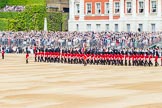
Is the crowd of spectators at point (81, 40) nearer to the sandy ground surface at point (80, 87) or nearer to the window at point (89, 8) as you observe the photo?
the sandy ground surface at point (80, 87)

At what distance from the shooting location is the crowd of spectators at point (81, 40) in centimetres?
7850

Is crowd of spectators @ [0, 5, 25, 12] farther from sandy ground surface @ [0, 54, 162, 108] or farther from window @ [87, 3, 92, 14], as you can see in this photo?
sandy ground surface @ [0, 54, 162, 108]

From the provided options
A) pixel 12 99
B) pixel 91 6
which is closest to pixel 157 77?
pixel 12 99

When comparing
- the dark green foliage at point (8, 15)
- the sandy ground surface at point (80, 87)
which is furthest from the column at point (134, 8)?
the sandy ground surface at point (80, 87)

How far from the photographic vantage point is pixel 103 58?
216 feet

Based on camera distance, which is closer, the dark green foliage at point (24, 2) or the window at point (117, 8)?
the window at point (117, 8)

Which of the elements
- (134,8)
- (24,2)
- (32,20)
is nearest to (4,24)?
(32,20)

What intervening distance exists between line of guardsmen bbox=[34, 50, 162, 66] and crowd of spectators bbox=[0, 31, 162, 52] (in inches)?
195

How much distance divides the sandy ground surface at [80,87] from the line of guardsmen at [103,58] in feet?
9.48

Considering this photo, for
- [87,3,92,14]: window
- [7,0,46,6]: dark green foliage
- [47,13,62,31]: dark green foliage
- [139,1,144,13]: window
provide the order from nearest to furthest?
[139,1,144,13]: window, [87,3,92,14]: window, [47,13,62,31]: dark green foliage, [7,0,46,6]: dark green foliage

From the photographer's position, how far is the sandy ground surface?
3531 cm

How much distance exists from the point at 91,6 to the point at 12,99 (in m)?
71.9

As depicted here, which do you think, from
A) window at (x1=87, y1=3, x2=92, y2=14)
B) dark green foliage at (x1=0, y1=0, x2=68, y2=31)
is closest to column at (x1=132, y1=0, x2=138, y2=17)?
window at (x1=87, y1=3, x2=92, y2=14)

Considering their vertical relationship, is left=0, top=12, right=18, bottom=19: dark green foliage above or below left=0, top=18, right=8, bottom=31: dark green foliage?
above
